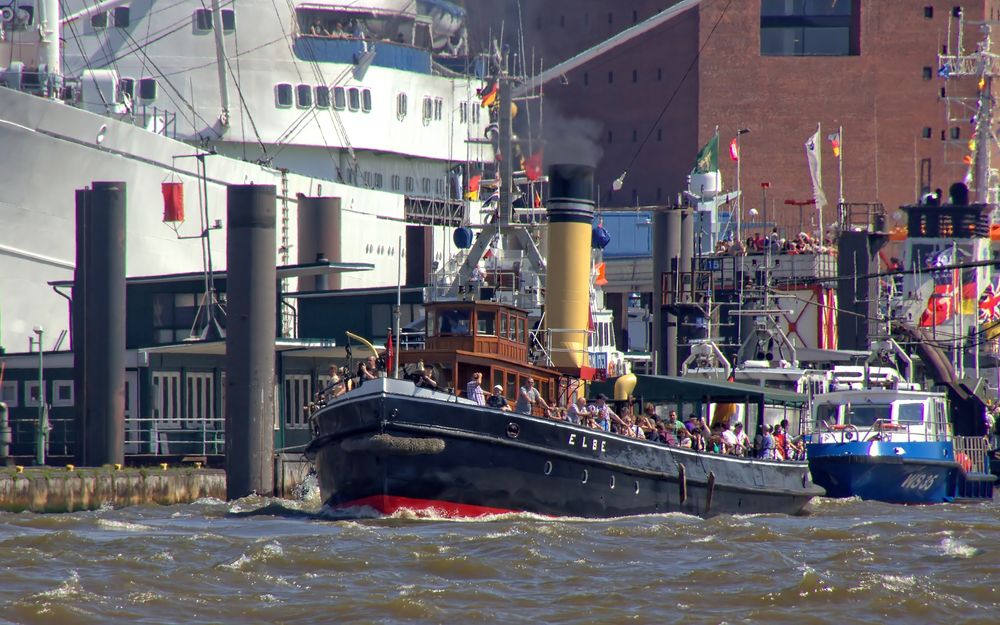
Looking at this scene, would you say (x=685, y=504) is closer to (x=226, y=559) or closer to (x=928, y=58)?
(x=226, y=559)

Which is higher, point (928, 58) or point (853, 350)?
point (928, 58)

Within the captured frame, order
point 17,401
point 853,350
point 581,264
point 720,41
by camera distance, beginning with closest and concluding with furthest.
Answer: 1. point 581,264
2. point 17,401
3. point 853,350
4. point 720,41

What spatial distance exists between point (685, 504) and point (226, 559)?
1066cm

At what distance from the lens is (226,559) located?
2216 centimetres

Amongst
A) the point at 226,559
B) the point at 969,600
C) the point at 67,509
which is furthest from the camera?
the point at 67,509

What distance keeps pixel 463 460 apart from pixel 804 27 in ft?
226

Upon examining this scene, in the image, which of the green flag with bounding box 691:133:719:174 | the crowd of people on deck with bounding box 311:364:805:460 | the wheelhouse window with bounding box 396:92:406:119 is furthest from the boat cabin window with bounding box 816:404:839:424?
the green flag with bounding box 691:133:719:174

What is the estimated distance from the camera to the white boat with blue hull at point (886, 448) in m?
36.2

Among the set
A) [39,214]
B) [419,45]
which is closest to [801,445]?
[39,214]

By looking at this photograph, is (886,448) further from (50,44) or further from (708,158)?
(708,158)

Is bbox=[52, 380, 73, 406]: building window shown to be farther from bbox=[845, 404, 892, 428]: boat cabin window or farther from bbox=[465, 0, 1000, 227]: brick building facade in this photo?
bbox=[465, 0, 1000, 227]: brick building facade

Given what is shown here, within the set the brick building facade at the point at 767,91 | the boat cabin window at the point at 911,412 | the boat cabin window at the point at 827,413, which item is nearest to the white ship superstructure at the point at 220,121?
the boat cabin window at the point at 827,413

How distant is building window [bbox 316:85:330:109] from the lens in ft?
206

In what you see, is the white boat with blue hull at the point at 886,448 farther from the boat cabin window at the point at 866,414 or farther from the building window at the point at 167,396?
the building window at the point at 167,396
